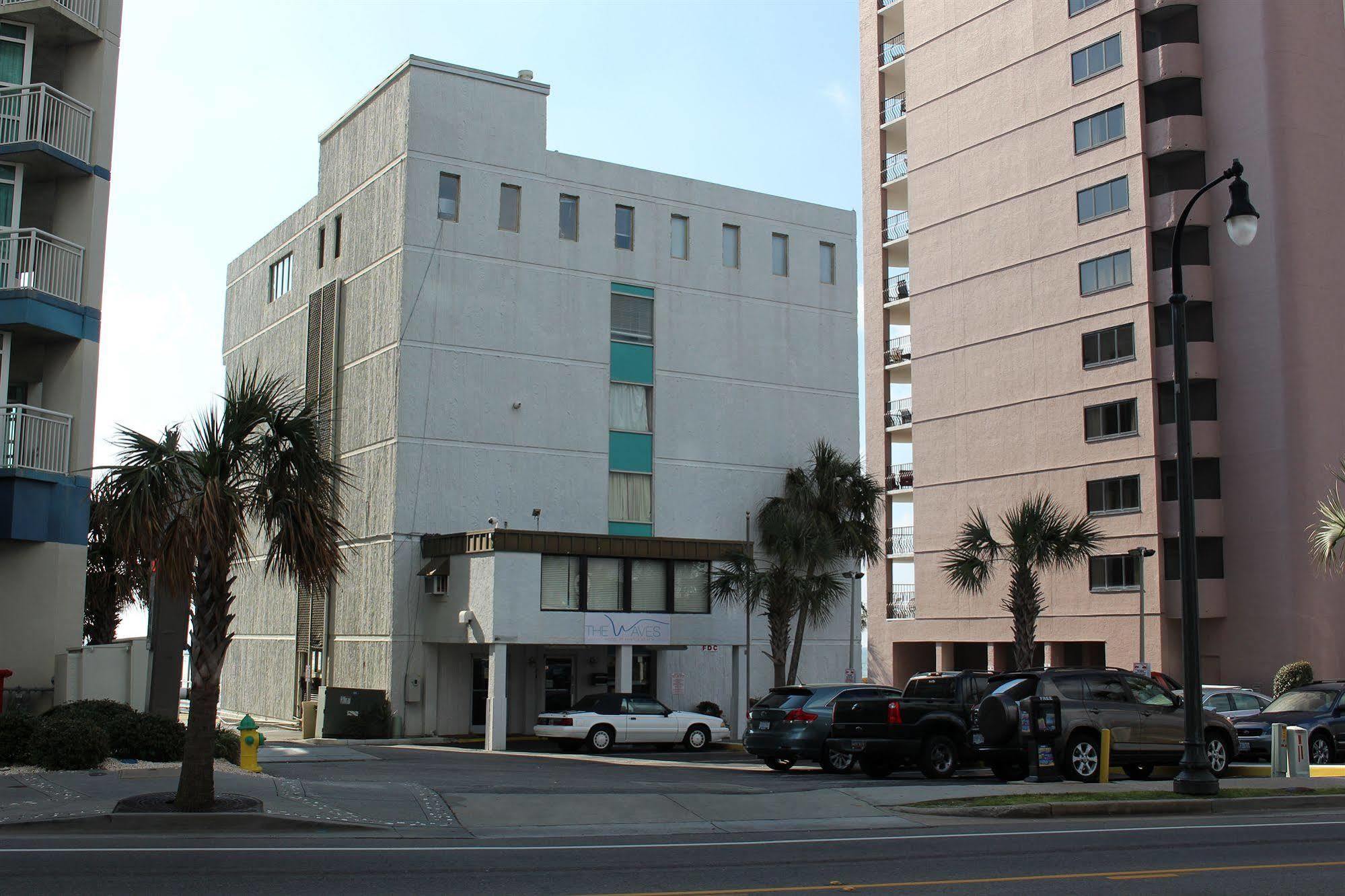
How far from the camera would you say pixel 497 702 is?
1336 inches

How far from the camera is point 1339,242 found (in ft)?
157

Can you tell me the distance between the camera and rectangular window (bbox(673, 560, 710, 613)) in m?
37.2

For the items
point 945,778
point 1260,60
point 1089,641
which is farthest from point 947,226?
point 945,778

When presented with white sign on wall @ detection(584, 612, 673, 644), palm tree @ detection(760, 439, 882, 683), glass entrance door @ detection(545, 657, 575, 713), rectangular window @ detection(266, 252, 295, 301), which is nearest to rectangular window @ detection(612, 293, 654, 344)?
palm tree @ detection(760, 439, 882, 683)

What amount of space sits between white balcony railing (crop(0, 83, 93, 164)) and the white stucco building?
1409 centimetres

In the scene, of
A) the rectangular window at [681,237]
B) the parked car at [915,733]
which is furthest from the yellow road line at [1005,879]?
the rectangular window at [681,237]

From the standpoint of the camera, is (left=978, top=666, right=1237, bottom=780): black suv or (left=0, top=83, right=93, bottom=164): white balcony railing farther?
(left=0, top=83, right=93, bottom=164): white balcony railing

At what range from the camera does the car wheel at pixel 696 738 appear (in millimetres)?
33344

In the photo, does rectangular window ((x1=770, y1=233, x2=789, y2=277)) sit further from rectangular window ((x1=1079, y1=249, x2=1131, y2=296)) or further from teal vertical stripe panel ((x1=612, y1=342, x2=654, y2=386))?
rectangular window ((x1=1079, y1=249, x2=1131, y2=296))

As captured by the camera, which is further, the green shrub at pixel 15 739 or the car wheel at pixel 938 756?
the car wheel at pixel 938 756

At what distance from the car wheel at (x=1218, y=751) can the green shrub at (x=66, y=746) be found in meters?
17.5

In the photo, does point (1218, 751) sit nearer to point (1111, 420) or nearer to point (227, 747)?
point (227, 747)

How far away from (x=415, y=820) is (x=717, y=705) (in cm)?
2435

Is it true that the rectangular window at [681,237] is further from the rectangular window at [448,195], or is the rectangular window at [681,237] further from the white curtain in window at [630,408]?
the rectangular window at [448,195]
